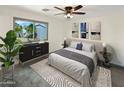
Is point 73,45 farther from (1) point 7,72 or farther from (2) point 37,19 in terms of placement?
(1) point 7,72

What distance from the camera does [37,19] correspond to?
14.5 ft

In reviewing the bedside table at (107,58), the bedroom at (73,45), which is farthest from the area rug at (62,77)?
the bedside table at (107,58)

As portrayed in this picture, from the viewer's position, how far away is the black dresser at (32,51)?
350cm

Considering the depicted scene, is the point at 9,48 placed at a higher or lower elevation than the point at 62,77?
higher

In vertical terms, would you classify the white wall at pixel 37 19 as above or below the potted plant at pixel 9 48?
above

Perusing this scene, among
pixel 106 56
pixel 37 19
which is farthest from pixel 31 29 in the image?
pixel 106 56

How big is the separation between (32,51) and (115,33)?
3.22m


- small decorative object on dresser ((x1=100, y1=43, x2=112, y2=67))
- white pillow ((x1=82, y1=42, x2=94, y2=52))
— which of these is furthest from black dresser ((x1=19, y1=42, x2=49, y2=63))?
small decorative object on dresser ((x1=100, y1=43, x2=112, y2=67))

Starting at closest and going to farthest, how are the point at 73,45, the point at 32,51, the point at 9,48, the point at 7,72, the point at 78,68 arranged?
the point at 9,48
the point at 7,72
the point at 78,68
the point at 32,51
the point at 73,45

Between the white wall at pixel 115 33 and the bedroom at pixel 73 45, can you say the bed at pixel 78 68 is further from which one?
the white wall at pixel 115 33

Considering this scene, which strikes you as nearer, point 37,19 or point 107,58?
point 107,58

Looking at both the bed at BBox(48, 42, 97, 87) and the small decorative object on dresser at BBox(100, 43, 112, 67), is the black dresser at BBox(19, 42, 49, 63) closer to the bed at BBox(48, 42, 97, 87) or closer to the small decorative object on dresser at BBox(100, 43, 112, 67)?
the bed at BBox(48, 42, 97, 87)

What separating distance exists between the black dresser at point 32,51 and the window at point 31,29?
0.49 m

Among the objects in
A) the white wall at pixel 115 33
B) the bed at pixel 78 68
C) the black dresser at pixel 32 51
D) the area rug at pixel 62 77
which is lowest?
the area rug at pixel 62 77
